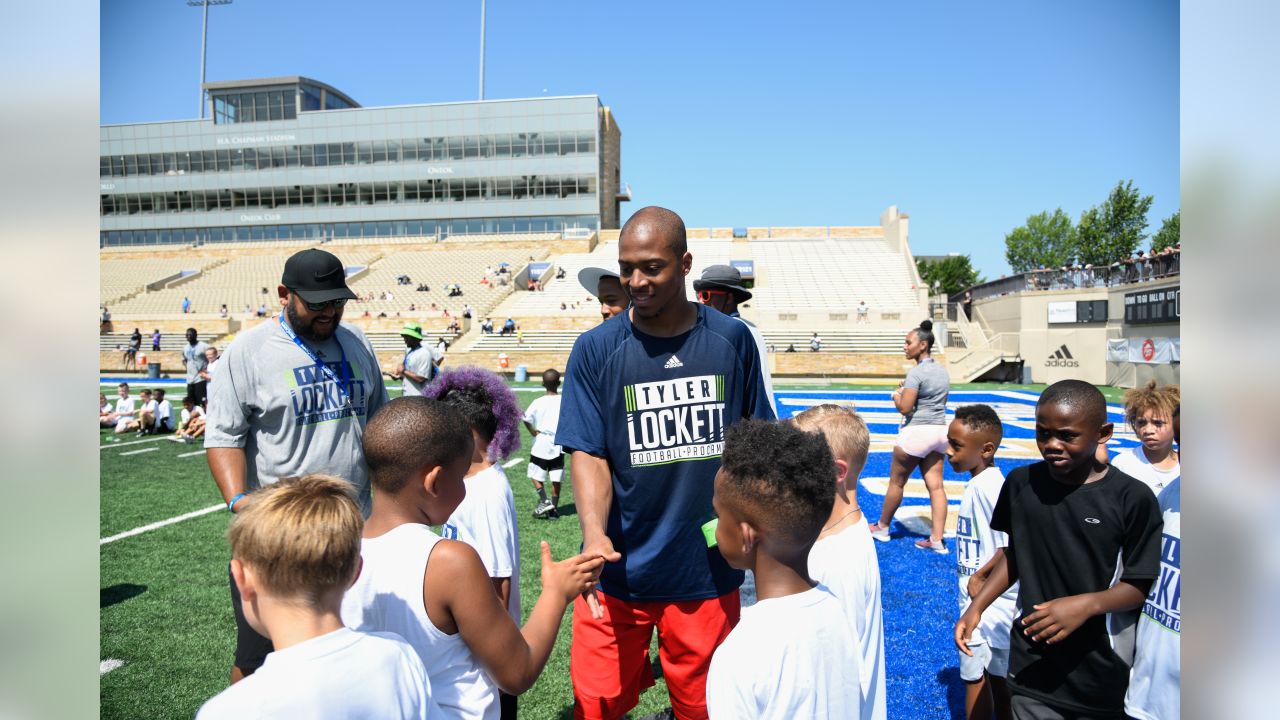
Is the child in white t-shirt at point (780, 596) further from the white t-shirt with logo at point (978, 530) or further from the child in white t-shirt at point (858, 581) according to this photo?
the white t-shirt with logo at point (978, 530)

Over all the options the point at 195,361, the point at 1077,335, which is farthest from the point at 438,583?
the point at 1077,335

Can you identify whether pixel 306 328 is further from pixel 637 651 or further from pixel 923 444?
pixel 923 444

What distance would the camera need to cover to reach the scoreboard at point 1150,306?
2127 centimetres

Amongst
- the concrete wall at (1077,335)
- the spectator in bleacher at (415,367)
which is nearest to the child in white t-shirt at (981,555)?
the spectator in bleacher at (415,367)

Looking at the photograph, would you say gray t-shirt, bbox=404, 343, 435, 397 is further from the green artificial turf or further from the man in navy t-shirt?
the man in navy t-shirt

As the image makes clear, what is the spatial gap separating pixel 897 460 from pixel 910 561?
101 cm

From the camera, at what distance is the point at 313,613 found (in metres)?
1.56

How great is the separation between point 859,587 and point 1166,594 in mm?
1073

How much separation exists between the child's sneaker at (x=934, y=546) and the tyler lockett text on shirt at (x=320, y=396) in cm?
534

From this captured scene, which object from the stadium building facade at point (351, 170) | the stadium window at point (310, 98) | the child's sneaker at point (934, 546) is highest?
the stadium window at point (310, 98)
